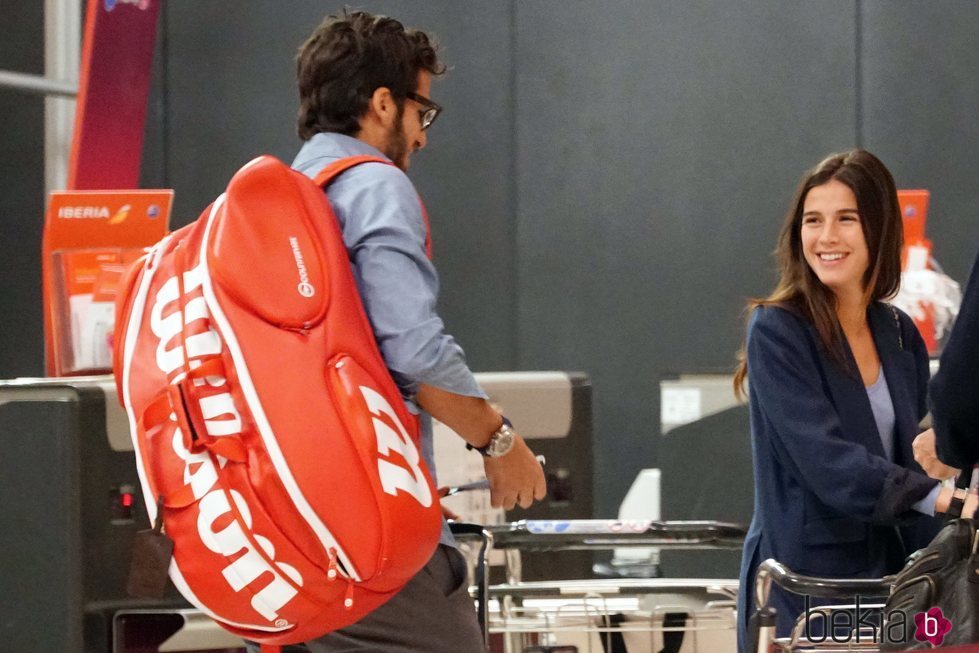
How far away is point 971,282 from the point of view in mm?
1421

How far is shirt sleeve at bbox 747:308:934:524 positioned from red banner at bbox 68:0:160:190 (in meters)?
2.42

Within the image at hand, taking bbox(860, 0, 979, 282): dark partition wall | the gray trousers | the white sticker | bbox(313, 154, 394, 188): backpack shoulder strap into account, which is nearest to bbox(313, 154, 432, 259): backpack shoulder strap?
bbox(313, 154, 394, 188): backpack shoulder strap

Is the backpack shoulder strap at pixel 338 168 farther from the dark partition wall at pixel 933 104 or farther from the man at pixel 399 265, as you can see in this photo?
the dark partition wall at pixel 933 104

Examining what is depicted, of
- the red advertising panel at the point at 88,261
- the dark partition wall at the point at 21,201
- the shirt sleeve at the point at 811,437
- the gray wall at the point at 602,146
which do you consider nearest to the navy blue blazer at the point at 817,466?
the shirt sleeve at the point at 811,437

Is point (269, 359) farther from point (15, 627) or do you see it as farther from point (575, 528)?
point (15, 627)

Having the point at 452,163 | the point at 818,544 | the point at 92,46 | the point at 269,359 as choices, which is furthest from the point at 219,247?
the point at 452,163

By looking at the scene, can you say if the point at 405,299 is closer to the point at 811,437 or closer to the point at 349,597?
the point at 349,597

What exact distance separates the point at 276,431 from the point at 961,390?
2.50 ft

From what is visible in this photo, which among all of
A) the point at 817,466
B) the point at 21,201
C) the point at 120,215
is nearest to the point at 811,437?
the point at 817,466

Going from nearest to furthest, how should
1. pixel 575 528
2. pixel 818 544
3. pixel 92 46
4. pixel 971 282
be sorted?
pixel 971 282 < pixel 818 544 < pixel 575 528 < pixel 92 46

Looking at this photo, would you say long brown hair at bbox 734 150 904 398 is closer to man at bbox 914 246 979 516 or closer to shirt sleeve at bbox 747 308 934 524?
shirt sleeve at bbox 747 308 934 524

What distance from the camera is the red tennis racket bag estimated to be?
5.44 feet

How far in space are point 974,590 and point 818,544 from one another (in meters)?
0.74

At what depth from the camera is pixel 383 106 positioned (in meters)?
1.93
